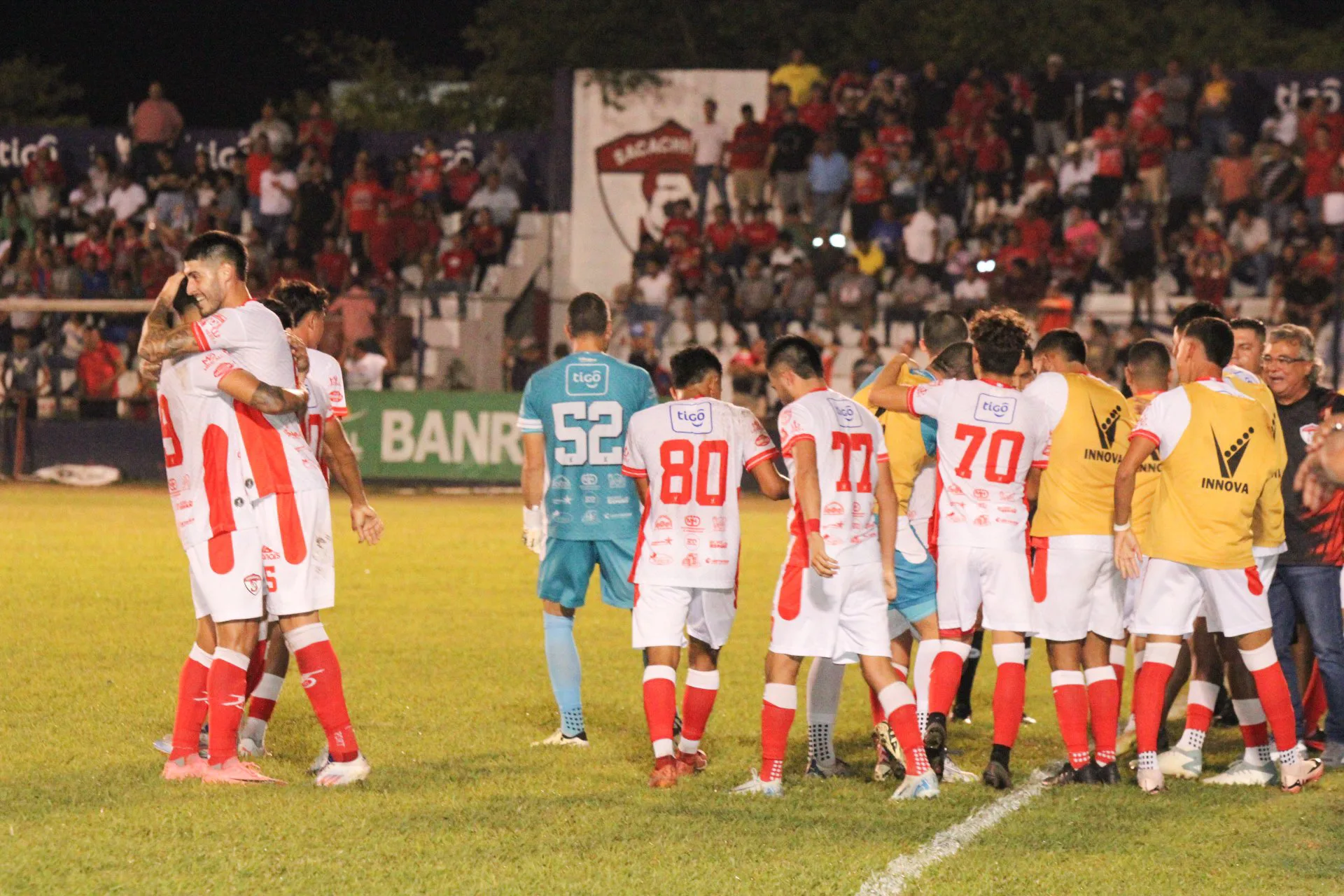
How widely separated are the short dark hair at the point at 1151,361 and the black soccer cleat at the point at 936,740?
6.81ft

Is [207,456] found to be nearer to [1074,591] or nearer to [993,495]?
[993,495]

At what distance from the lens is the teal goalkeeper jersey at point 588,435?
8.25 meters

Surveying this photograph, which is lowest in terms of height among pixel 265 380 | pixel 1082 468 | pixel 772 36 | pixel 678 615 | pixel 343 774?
pixel 343 774

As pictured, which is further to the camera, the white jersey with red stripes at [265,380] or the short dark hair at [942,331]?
the short dark hair at [942,331]

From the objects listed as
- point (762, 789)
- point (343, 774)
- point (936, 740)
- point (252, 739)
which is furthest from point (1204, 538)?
point (252, 739)

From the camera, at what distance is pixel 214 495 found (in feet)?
22.9

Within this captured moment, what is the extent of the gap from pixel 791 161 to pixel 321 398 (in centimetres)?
1904

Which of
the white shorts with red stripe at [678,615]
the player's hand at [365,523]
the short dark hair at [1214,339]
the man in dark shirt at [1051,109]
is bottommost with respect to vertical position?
the white shorts with red stripe at [678,615]

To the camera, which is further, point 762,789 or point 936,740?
point 936,740

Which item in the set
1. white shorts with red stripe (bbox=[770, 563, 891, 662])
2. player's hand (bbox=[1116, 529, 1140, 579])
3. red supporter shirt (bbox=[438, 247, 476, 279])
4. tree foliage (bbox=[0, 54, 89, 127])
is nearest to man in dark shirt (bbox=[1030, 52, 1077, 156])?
red supporter shirt (bbox=[438, 247, 476, 279])

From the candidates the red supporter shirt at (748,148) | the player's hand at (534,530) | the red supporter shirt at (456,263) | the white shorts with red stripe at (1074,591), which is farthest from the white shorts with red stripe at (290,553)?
the red supporter shirt at (748,148)

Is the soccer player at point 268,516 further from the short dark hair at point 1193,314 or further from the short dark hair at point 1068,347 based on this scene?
the short dark hair at point 1193,314

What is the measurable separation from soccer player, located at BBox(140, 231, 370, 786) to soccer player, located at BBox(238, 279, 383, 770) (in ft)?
1.27

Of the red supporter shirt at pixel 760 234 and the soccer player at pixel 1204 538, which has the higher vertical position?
the red supporter shirt at pixel 760 234
